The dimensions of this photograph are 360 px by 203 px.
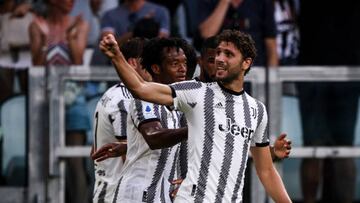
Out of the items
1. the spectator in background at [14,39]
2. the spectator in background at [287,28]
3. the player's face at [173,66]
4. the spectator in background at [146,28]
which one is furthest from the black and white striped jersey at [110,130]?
the spectator in background at [287,28]

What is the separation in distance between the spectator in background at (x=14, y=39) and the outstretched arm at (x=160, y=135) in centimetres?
481

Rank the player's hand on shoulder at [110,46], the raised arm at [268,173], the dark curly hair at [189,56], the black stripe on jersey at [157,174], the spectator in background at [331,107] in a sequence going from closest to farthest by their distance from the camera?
the player's hand on shoulder at [110,46] < the raised arm at [268,173] < the black stripe on jersey at [157,174] < the dark curly hair at [189,56] < the spectator in background at [331,107]

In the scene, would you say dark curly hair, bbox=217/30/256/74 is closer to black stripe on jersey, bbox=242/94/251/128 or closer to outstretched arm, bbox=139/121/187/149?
black stripe on jersey, bbox=242/94/251/128

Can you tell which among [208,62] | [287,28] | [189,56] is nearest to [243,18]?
[287,28]

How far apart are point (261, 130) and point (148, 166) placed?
36.6 inches

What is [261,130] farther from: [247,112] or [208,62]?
[208,62]

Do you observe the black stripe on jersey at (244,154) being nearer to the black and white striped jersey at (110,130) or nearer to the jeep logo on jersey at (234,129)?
the jeep logo on jersey at (234,129)

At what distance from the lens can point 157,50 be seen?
32.2ft

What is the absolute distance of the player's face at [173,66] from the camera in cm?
961

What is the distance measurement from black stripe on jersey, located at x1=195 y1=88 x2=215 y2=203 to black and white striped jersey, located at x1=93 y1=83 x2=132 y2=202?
5.15 feet

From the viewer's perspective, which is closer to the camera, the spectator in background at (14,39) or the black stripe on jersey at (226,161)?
the black stripe on jersey at (226,161)

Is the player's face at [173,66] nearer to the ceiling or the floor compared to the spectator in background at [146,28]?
nearer to the floor

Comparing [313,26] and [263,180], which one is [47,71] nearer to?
[313,26]

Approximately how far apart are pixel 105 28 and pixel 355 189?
10.0ft
